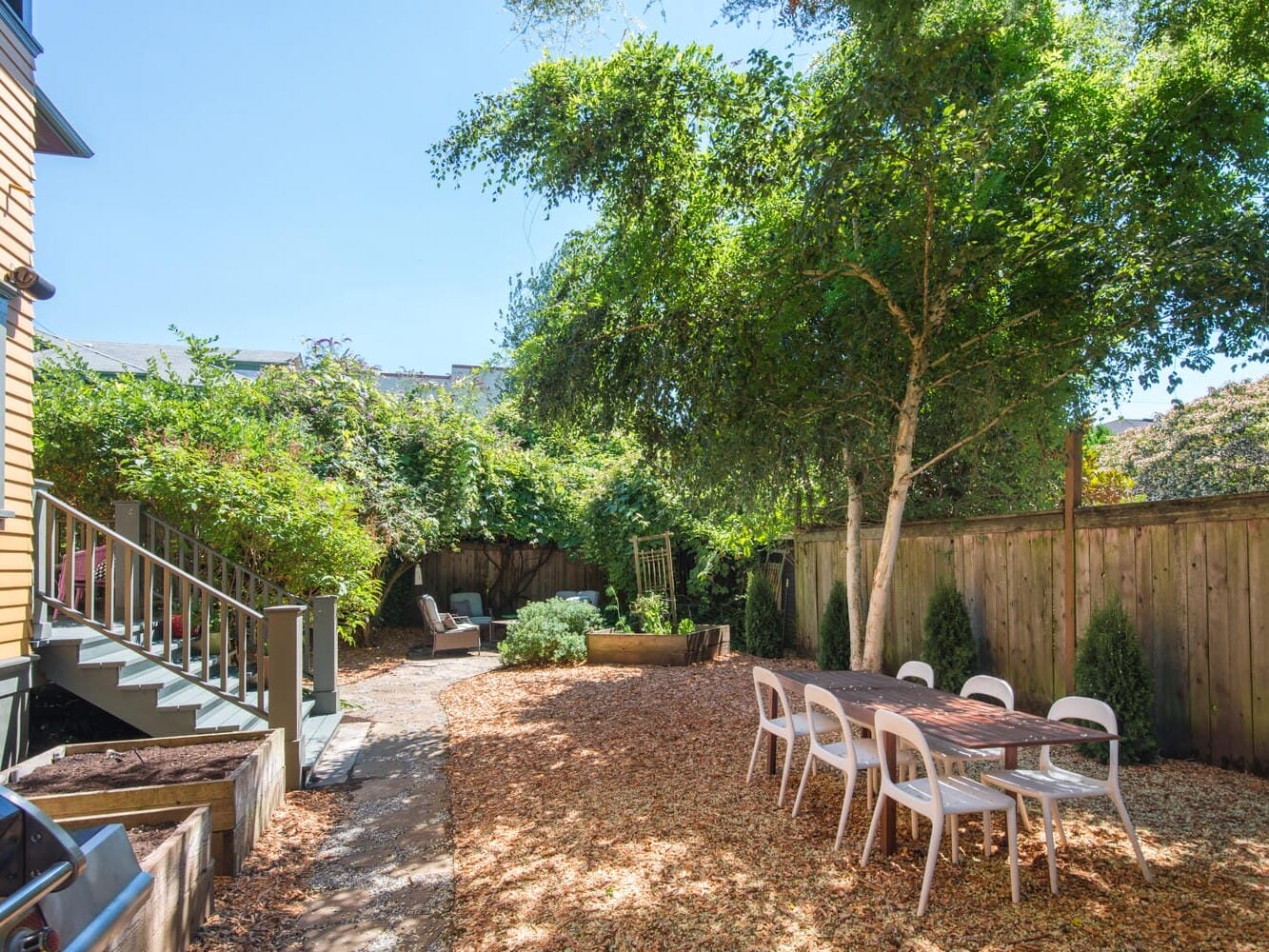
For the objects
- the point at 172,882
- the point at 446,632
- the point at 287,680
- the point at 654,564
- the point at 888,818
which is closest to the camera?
the point at 172,882

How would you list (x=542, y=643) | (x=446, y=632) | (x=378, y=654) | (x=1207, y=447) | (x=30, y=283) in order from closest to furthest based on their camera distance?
(x=30, y=283), (x=542, y=643), (x=446, y=632), (x=378, y=654), (x=1207, y=447)

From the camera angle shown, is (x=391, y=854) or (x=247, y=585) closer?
(x=391, y=854)

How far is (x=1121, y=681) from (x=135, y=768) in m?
5.88

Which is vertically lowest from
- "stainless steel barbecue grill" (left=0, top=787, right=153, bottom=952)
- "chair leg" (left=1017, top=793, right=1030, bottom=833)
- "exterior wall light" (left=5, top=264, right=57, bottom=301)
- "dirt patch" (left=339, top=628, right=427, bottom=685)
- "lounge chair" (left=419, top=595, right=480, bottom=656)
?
"dirt patch" (left=339, top=628, right=427, bottom=685)

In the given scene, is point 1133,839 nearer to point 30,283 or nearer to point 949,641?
point 949,641

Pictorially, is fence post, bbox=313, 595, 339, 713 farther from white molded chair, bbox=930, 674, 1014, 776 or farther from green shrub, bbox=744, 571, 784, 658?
green shrub, bbox=744, 571, 784, 658

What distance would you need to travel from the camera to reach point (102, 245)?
10.6m

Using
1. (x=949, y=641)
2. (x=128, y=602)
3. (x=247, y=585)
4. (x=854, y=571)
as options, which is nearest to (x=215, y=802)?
(x=128, y=602)

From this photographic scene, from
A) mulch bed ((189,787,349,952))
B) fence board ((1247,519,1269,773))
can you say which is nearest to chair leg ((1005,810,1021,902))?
fence board ((1247,519,1269,773))

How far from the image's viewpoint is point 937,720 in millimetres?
3752

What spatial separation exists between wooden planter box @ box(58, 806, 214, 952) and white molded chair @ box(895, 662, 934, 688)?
4.20 meters

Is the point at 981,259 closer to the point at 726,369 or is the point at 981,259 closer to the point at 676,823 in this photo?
the point at 726,369

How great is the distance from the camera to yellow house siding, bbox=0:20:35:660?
4.49 metres

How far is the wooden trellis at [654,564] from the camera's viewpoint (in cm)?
1177
